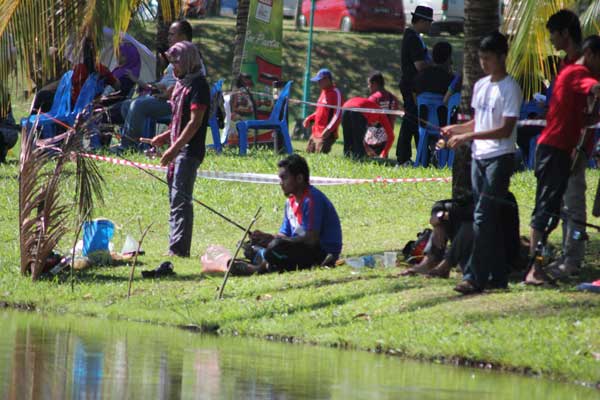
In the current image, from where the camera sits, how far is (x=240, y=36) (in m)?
23.1

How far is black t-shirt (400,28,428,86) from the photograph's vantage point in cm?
1905

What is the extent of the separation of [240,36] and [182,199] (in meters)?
11.1

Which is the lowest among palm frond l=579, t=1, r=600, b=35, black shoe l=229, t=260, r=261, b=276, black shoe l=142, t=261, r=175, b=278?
black shoe l=142, t=261, r=175, b=278

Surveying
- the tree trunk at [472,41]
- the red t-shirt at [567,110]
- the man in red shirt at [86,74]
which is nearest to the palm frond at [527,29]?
the tree trunk at [472,41]

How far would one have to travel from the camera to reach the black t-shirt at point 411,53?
750 inches

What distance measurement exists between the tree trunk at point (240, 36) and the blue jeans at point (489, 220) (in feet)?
42.4

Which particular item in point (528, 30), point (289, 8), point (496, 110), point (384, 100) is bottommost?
point (384, 100)

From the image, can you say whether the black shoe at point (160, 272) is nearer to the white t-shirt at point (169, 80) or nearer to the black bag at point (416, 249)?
the black bag at point (416, 249)

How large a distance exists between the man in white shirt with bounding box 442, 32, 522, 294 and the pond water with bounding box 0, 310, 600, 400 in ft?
4.86

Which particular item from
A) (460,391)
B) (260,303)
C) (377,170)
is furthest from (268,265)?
(377,170)

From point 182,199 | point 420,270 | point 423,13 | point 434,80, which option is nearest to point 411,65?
point 434,80

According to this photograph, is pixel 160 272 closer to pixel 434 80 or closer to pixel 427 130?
pixel 427 130

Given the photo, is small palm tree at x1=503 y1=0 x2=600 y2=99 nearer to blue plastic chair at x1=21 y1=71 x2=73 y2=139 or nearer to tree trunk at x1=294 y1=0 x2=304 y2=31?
blue plastic chair at x1=21 y1=71 x2=73 y2=139

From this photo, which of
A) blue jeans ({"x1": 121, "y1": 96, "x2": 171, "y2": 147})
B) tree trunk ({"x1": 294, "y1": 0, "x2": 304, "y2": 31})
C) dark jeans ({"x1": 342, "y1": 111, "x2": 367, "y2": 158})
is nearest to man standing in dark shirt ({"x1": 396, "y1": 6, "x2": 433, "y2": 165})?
dark jeans ({"x1": 342, "y1": 111, "x2": 367, "y2": 158})
